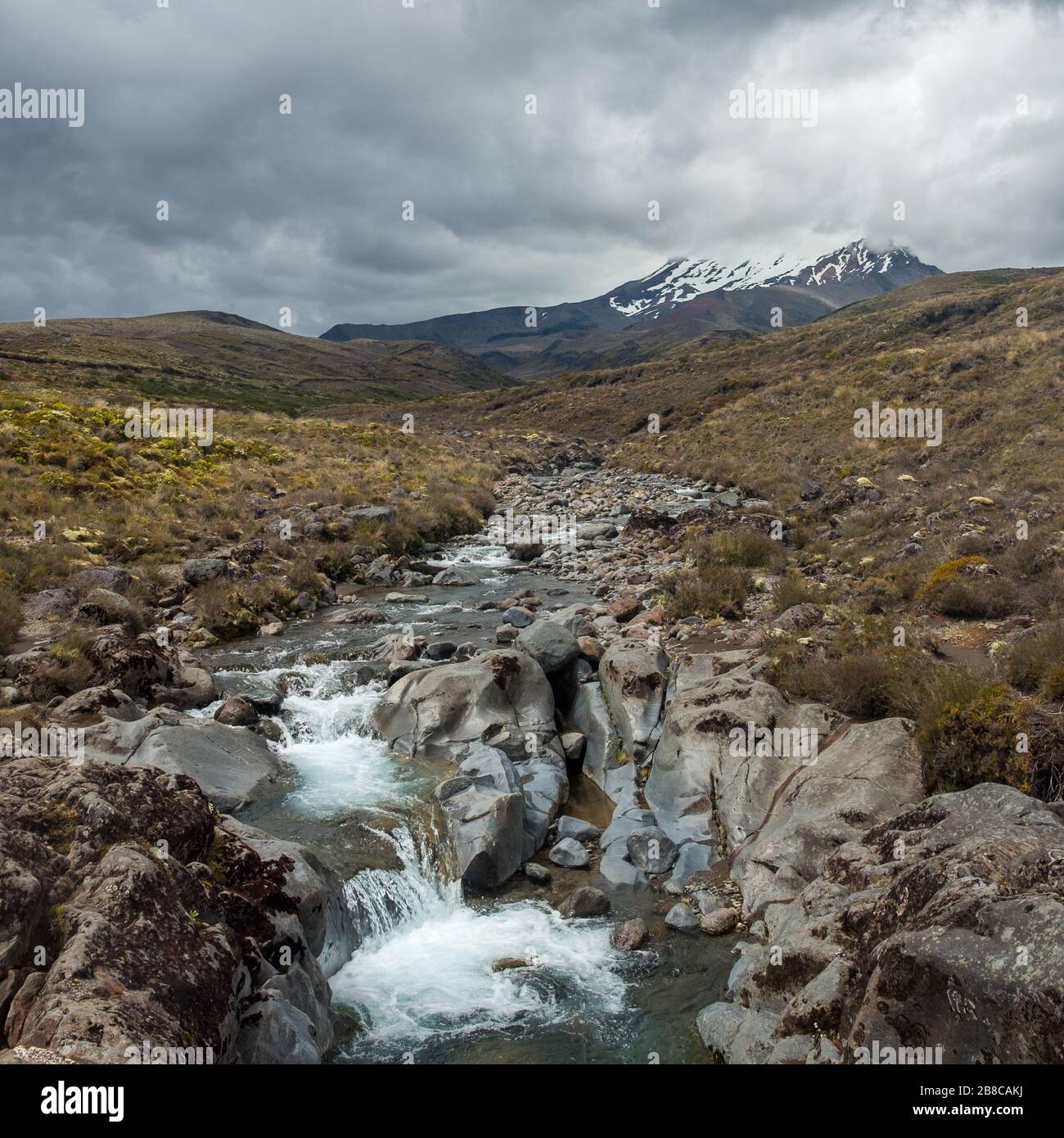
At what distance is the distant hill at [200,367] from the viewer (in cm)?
7356

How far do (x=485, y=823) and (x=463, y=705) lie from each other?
125 inches

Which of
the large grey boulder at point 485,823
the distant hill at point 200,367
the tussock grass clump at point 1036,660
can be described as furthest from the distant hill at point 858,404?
the distant hill at point 200,367

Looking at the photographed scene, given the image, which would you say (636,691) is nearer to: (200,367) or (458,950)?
(458,950)

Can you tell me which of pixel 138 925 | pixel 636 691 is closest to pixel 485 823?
pixel 636 691

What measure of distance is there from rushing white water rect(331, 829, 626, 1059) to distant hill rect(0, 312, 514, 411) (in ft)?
169

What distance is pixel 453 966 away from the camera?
312 inches

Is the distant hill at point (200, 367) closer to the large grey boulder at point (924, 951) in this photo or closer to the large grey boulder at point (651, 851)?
the large grey boulder at point (651, 851)

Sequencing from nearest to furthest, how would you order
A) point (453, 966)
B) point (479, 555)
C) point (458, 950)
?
point (453, 966), point (458, 950), point (479, 555)

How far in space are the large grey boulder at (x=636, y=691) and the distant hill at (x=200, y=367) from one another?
162ft

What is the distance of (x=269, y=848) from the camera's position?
282 inches

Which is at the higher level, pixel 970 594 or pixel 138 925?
pixel 970 594
